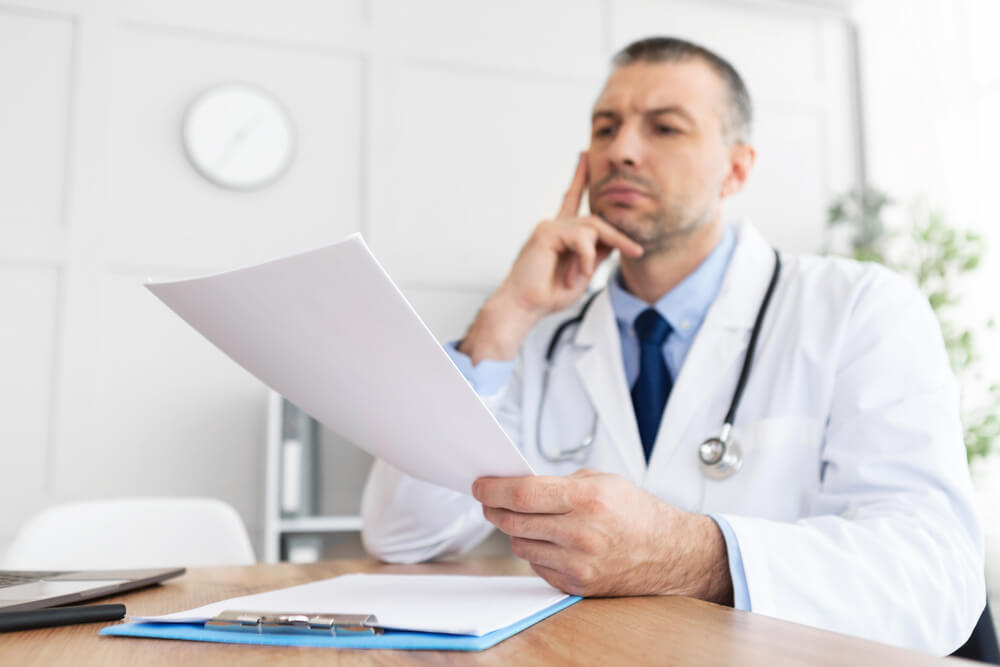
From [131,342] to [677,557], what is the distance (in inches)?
94.2

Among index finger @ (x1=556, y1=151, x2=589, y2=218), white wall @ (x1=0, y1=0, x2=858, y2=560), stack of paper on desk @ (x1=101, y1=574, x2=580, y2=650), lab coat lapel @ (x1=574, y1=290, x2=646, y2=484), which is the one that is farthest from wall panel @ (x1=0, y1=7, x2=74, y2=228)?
stack of paper on desk @ (x1=101, y1=574, x2=580, y2=650)

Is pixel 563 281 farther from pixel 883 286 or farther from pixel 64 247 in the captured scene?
pixel 64 247

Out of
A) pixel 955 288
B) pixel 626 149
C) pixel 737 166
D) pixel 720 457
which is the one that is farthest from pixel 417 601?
pixel 955 288

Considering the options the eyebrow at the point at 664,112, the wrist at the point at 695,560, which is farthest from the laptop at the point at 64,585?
the eyebrow at the point at 664,112

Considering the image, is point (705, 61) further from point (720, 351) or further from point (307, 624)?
point (307, 624)

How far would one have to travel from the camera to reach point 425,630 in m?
0.53

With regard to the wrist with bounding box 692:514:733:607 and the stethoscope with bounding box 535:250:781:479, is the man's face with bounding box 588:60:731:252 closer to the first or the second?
the stethoscope with bounding box 535:250:781:479

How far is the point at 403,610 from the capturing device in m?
0.63

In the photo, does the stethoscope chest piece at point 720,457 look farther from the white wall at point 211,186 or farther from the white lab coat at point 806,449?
the white wall at point 211,186

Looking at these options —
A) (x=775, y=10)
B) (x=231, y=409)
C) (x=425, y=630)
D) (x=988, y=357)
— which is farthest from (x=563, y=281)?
(x=775, y=10)

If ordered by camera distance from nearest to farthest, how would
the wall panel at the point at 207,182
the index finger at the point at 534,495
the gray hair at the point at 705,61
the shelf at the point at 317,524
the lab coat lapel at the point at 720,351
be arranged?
the index finger at the point at 534,495 < the lab coat lapel at the point at 720,351 < the gray hair at the point at 705,61 < the shelf at the point at 317,524 < the wall panel at the point at 207,182

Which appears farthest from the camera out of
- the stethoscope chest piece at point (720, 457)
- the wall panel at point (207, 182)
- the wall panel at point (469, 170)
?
the wall panel at point (469, 170)

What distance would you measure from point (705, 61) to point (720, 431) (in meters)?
0.79

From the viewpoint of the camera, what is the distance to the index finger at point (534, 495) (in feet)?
2.31
